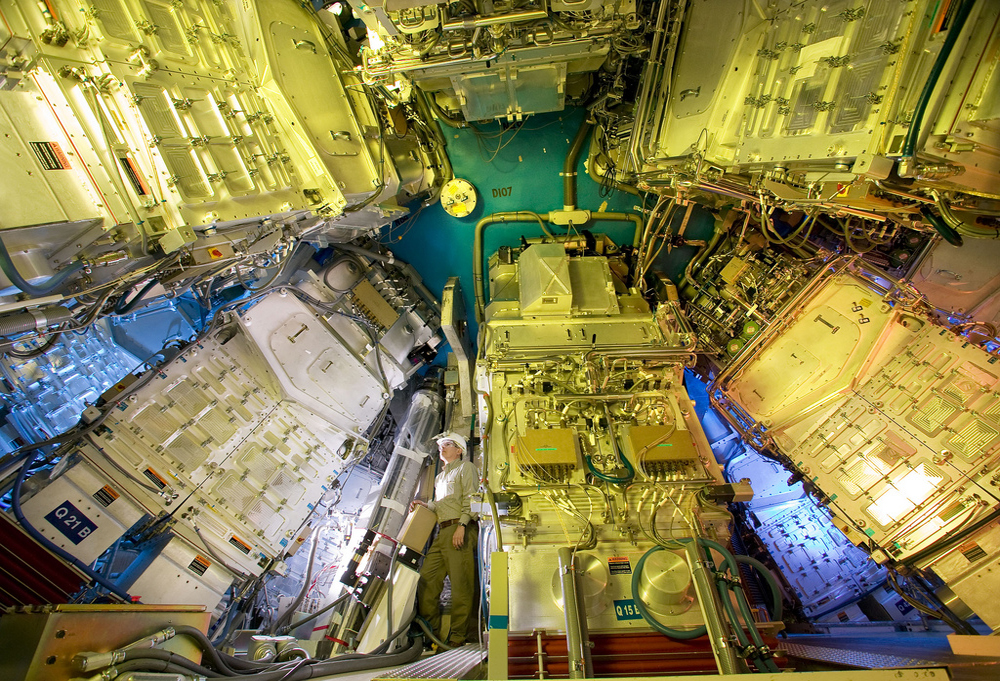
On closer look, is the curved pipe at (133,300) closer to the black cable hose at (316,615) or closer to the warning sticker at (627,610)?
the black cable hose at (316,615)

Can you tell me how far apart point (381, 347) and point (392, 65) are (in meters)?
3.50

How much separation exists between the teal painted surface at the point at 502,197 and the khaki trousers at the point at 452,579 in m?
4.08

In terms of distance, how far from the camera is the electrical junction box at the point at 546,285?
5102mm

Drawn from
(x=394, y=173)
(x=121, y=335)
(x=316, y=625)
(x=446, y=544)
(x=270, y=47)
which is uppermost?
(x=394, y=173)


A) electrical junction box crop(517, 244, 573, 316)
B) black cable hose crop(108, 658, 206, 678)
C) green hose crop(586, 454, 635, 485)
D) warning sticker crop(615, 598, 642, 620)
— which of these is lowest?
black cable hose crop(108, 658, 206, 678)

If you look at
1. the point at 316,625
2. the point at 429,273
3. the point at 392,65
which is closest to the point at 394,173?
the point at 392,65

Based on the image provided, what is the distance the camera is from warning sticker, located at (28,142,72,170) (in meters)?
2.56

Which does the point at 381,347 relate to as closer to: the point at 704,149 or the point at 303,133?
the point at 303,133

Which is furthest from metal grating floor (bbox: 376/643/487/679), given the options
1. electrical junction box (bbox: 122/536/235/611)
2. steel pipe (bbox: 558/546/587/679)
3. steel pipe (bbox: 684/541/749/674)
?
electrical junction box (bbox: 122/536/235/611)

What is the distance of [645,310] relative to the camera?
539cm

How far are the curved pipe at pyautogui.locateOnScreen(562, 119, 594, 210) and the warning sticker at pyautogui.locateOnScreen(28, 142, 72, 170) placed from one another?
5.37m

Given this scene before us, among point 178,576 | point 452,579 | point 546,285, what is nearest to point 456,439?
point 452,579

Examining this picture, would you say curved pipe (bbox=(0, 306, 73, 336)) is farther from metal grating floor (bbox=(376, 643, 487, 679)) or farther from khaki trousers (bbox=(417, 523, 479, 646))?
khaki trousers (bbox=(417, 523, 479, 646))

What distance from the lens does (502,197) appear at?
Answer: 682cm
